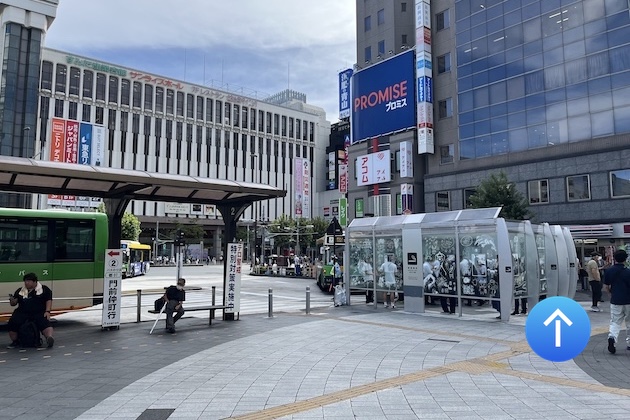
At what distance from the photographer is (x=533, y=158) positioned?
107 ft

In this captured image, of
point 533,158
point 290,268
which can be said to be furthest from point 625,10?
point 290,268

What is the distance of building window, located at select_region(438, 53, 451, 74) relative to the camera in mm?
39941

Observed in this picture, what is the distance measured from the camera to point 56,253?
1291cm

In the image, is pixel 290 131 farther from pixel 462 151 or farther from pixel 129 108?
pixel 462 151

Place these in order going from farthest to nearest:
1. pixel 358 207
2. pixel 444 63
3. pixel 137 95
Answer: pixel 137 95 → pixel 358 207 → pixel 444 63

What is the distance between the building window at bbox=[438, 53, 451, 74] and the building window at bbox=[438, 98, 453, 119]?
8.39 ft

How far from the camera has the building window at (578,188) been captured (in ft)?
97.7

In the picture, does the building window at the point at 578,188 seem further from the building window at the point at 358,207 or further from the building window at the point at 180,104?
the building window at the point at 180,104

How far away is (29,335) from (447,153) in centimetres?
3534

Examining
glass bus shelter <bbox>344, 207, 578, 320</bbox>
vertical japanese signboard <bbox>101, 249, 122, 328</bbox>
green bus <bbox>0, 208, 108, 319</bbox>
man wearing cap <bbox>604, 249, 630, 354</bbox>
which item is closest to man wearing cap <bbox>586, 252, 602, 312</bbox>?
glass bus shelter <bbox>344, 207, 578, 320</bbox>

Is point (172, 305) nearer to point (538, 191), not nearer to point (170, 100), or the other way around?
point (538, 191)

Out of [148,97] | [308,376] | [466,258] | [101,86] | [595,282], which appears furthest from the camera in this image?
[148,97]

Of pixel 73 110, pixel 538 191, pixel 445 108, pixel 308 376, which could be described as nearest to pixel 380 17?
pixel 445 108

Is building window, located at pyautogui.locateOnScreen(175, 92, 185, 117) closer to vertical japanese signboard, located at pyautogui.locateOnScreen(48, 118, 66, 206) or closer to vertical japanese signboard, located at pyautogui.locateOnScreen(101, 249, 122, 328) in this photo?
vertical japanese signboard, located at pyautogui.locateOnScreen(48, 118, 66, 206)
